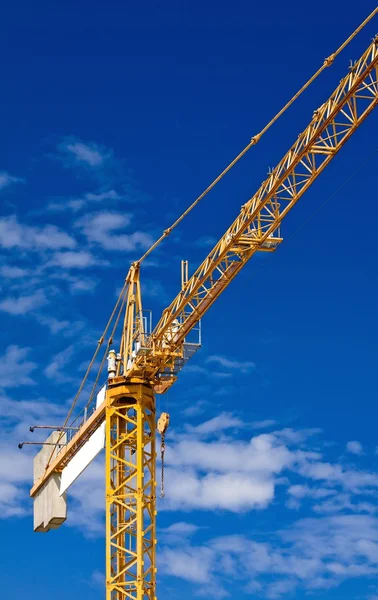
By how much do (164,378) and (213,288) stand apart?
7.60 metres

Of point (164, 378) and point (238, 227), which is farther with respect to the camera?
point (164, 378)

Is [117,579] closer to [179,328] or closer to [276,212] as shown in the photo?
[179,328]

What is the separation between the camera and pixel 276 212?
247 feet

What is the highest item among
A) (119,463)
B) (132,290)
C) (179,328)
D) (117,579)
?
(132,290)

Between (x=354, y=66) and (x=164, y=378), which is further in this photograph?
(x=164, y=378)

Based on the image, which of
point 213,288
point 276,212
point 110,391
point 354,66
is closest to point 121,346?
point 110,391

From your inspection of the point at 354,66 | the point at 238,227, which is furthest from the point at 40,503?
the point at 354,66

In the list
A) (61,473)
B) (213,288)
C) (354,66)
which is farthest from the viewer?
(61,473)

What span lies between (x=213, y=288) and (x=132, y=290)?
934cm

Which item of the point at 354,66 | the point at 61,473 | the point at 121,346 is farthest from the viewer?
the point at 61,473

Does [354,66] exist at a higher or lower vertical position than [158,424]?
higher

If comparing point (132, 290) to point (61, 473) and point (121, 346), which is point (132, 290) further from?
point (61, 473)

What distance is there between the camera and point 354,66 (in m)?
71.8

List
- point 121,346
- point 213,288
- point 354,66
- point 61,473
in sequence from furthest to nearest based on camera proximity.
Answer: point 61,473 < point 121,346 < point 213,288 < point 354,66
